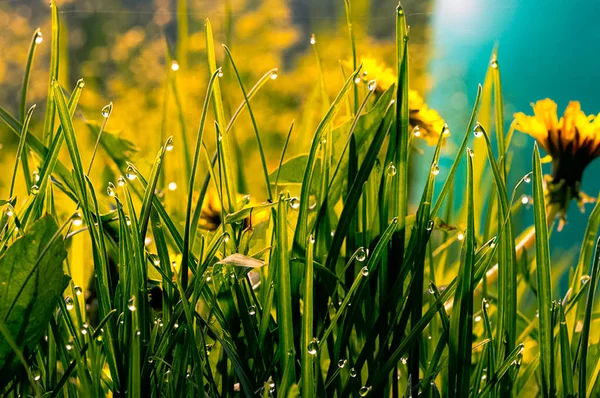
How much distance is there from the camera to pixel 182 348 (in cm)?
33

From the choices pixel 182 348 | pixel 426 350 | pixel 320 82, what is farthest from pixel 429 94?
pixel 182 348

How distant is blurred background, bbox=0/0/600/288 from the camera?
863 millimetres

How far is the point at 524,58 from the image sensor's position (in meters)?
0.91

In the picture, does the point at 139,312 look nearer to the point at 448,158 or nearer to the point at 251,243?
the point at 251,243

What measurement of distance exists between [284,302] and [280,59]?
7.40 feet

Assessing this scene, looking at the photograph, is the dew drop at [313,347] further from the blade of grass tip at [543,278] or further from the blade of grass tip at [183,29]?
the blade of grass tip at [183,29]

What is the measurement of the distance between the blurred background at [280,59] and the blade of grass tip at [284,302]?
172 millimetres

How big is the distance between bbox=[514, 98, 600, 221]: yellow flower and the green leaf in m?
0.34

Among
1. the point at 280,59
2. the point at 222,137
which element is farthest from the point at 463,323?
the point at 280,59

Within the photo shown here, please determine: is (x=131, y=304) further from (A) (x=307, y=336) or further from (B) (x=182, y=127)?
(B) (x=182, y=127)

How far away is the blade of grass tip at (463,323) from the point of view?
0.32m

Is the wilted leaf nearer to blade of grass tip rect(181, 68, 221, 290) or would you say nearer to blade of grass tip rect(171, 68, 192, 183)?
blade of grass tip rect(181, 68, 221, 290)

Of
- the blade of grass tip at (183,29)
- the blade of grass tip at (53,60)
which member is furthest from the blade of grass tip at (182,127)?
the blade of grass tip at (53,60)

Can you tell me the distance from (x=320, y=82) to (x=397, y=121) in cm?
20
